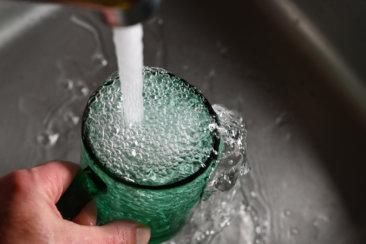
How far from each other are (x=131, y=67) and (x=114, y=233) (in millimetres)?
135

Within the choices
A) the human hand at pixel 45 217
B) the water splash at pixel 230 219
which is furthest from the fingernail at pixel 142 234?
the water splash at pixel 230 219

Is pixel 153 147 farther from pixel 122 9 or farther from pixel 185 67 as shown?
pixel 185 67

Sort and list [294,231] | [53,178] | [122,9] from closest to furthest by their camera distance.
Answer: [122,9] → [53,178] → [294,231]

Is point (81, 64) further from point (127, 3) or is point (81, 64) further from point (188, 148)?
point (127, 3)

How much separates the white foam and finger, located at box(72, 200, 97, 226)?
8 centimetres

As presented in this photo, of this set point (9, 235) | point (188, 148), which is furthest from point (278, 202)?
point (9, 235)

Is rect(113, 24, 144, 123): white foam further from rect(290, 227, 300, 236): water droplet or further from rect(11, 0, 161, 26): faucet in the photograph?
rect(290, 227, 300, 236): water droplet

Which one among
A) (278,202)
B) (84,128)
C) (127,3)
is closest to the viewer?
(127,3)

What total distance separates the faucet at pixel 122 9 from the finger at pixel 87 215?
0.19 metres

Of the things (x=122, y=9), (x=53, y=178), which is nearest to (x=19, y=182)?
(x=53, y=178)

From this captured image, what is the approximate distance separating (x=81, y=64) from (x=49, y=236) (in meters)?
0.35

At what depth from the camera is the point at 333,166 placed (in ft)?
2.03

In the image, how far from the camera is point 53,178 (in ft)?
1.28

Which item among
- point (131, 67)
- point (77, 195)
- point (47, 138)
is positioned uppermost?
point (131, 67)
